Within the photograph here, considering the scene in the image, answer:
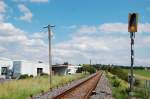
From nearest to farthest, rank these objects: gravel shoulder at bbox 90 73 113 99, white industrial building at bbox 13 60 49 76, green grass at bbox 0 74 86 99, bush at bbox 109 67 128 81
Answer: green grass at bbox 0 74 86 99 → gravel shoulder at bbox 90 73 113 99 → white industrial building at bbox 13 60 49 76 → bush at bbox 109 67 128 81

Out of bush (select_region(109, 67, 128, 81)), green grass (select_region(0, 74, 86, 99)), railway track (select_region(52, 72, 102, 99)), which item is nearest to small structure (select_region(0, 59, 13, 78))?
bush (select_region(109, 67, 128, 81))

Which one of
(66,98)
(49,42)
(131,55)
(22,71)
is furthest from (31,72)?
(131,55)

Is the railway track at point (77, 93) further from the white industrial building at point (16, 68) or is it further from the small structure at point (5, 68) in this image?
the small structure at point (5, 68)

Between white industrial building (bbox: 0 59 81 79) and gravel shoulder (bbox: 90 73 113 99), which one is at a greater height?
white industrial building (bbox: 0 59 81 79)

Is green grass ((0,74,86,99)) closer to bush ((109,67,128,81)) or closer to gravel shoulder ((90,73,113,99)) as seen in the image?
gravel shoulder ((90,73,113,99))

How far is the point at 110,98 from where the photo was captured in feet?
80.1

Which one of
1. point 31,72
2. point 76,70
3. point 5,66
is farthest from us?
point 76,70

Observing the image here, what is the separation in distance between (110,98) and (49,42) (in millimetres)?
23326

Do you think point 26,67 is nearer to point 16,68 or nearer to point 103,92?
point 16,68

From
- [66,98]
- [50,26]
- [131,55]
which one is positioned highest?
[50,26]

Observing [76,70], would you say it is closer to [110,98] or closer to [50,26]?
[50,26]

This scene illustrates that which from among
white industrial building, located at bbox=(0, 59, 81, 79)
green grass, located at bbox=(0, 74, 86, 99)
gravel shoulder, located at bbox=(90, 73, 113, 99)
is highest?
white industrial building, located at bbox=(0, 59, 81, 79)

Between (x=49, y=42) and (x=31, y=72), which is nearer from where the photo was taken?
(x=49, y=42)

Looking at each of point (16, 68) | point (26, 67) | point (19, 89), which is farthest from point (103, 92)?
point (26, 67)
